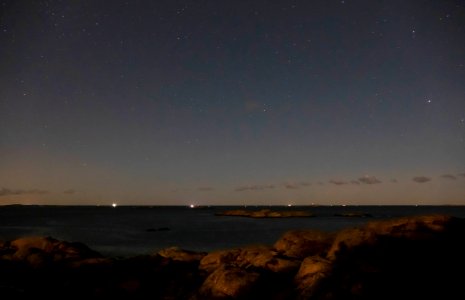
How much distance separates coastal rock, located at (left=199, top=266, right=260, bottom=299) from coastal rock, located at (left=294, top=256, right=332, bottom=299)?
1857 millimetres

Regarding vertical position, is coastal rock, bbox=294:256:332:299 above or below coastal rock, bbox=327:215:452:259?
below

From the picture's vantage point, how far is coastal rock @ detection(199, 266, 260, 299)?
56.6ft

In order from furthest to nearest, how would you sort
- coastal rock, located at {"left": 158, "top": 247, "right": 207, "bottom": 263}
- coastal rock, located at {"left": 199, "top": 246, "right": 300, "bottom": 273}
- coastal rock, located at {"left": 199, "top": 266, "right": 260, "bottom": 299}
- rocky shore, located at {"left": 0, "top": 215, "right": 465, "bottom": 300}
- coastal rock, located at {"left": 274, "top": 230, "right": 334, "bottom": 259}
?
coastal rock, located at {"left": 158, "top": 247, "right": 207, "bottom": 263} < coastal rock, located at {"left": 274, "top": 230, "right": 334, "bottom": 259} < coastal rock, located at {"left": 199, "top": 246, "right": 300, "bottom": 273} < coastal rock, located at {"left": 199, "top": 266, "right": 260, "bottom": 299} < rocky shore, located at {"left": 0, "top": 215, "right": 465, "bottom": 300}

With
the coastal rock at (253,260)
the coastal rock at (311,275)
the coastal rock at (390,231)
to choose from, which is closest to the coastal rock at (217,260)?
the coastal rock at (253,260)

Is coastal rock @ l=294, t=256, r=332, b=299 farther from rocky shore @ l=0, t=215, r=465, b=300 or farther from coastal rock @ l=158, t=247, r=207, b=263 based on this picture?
coastal rock @ l=158, t=247, r=207, b=263

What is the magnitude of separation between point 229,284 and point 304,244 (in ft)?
20.1

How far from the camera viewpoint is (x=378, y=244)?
1898cm

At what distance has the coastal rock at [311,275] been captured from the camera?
16.4 m

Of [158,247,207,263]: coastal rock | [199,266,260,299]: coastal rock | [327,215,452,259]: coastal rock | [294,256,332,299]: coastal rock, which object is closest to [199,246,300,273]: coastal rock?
[199,266,260,299]: coastal rock

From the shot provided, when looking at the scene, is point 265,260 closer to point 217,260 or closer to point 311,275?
point 217,260

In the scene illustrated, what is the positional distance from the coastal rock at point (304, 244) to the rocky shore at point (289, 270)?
0.05 metres

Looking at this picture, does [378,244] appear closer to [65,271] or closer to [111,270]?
[111,270]

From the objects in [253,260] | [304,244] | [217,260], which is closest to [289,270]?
[253,260]

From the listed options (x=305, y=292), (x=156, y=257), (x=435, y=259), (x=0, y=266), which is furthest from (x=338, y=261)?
(x=0, y=266)
